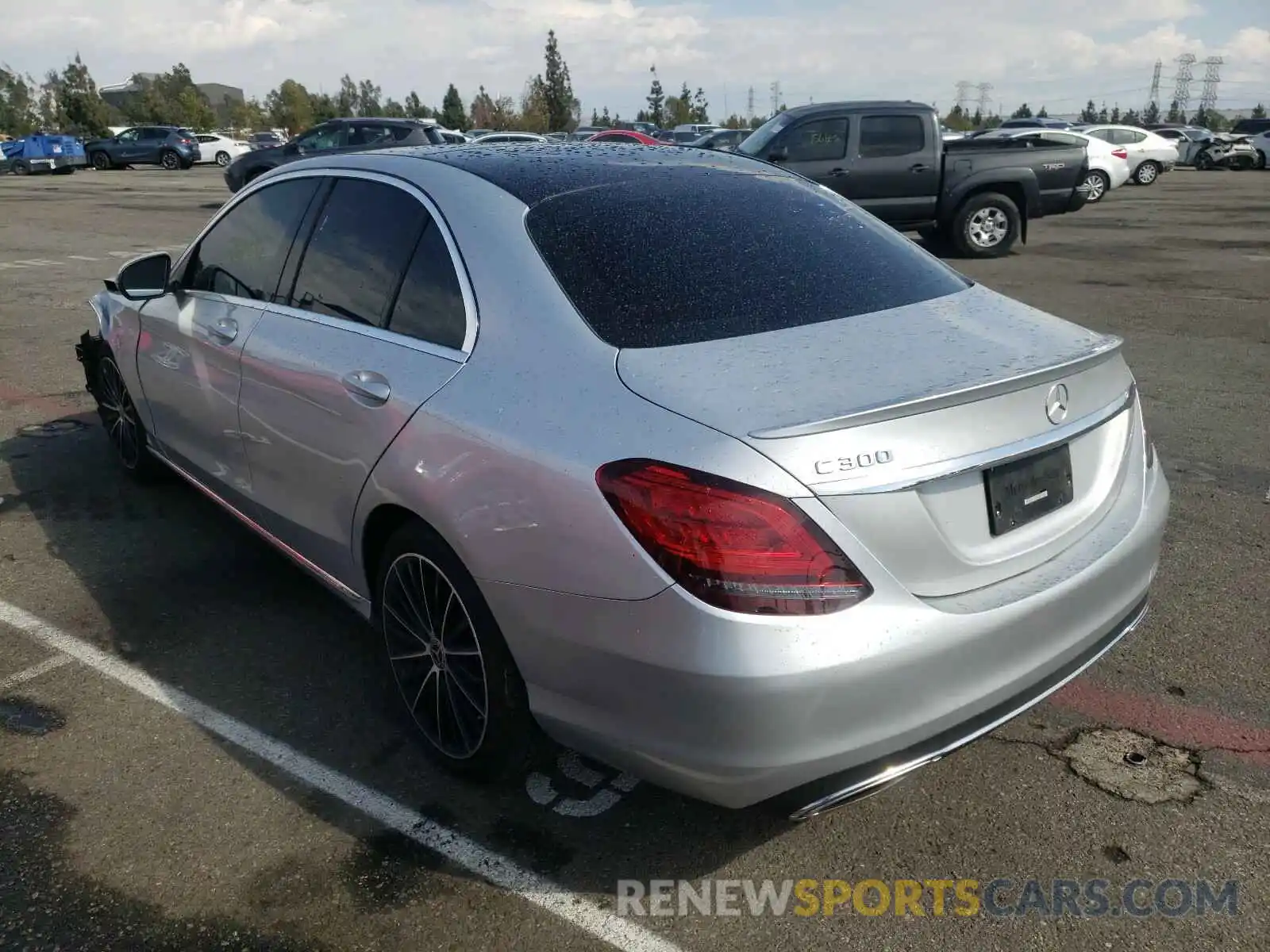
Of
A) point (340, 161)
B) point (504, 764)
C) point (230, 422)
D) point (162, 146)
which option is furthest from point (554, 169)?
point (162, 146)

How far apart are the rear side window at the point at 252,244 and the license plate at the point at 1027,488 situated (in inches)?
102

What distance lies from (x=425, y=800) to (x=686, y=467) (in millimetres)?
1395

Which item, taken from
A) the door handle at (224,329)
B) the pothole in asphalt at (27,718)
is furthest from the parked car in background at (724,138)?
the pothole in asphalt at (27,718)

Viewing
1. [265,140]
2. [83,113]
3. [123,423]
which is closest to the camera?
[123,423]

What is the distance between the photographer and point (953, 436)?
88.8 inches

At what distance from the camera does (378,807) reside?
2.89 m

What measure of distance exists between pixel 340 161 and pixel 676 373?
192 centimetres

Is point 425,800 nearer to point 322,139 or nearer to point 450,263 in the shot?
point 450,263

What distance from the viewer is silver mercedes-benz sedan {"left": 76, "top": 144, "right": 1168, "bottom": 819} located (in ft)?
7.02

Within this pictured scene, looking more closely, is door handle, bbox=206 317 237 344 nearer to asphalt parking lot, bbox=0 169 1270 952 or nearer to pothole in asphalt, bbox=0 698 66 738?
asphalt parking lot, bbox=0 169 1270 952

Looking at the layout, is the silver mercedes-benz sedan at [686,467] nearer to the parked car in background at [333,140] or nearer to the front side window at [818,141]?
the front side window at [818,141]

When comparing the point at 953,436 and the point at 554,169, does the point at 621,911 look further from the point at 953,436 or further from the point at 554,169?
the point at 554,169

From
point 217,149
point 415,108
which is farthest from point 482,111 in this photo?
point 217,149

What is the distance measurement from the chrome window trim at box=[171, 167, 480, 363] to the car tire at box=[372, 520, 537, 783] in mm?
501
